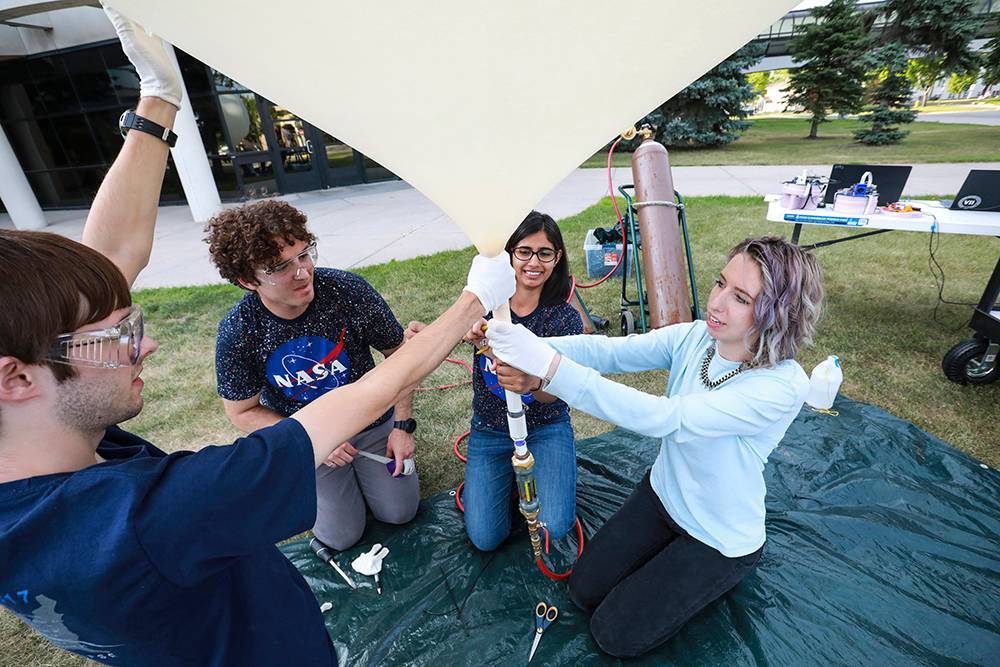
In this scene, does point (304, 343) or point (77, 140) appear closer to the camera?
point (304, 343)

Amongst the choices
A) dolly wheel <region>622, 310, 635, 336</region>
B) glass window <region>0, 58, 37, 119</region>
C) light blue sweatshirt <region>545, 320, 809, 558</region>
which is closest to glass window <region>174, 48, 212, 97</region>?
glass window <region>0, 58, 37, 119</region>

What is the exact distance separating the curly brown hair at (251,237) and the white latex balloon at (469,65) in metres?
0.91

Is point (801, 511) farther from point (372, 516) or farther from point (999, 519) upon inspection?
point (372, 516)

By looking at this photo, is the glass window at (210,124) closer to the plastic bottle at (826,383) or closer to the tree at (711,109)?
the tree at (711,109)

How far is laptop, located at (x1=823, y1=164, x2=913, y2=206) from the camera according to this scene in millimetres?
3588

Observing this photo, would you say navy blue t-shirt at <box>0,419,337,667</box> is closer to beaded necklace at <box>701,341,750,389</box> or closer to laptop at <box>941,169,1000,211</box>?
beaded necklace at <box>701,341,750,389</box>

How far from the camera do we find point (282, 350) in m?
1.97

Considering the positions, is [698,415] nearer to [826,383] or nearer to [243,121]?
[826,383]

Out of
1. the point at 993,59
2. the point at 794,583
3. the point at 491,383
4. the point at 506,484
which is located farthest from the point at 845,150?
the point at 506,484

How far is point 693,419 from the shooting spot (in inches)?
54.1

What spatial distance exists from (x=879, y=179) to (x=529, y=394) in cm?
352

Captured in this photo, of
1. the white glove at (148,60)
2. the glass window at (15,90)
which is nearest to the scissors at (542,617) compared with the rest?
the white glove at (148,60)

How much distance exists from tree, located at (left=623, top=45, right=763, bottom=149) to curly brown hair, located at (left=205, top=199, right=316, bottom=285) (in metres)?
13.7

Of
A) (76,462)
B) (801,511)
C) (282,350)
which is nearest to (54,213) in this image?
(282,350)
